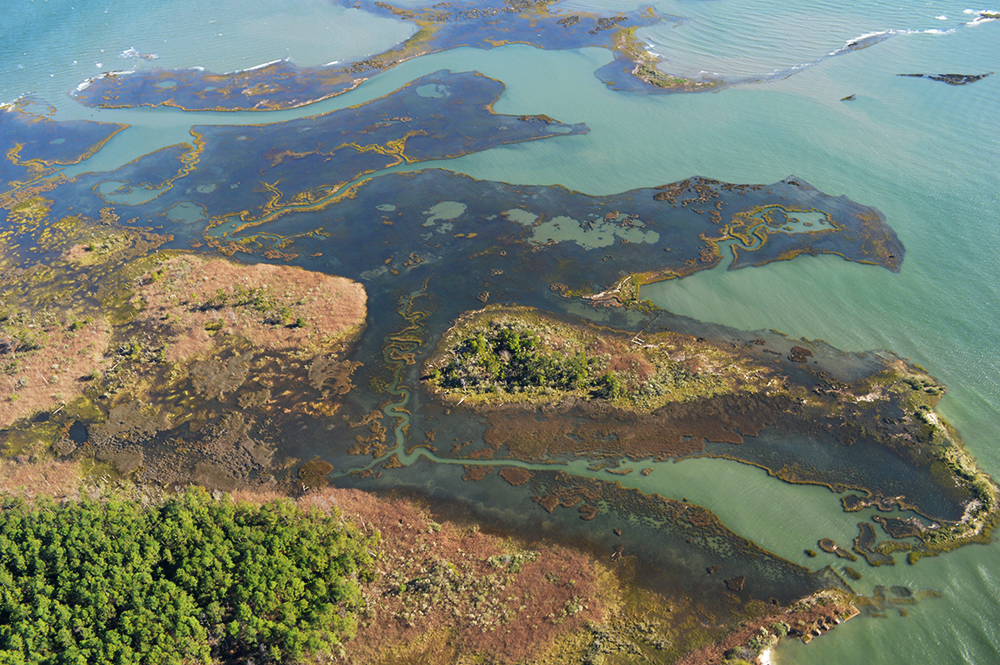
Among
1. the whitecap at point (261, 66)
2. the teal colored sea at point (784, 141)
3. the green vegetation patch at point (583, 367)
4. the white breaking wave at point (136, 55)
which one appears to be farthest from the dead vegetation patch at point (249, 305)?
the white breaking wave at point (136, 55)

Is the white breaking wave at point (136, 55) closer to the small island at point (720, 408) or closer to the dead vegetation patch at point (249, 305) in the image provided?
the dead vegetation patch at point (249, 305)

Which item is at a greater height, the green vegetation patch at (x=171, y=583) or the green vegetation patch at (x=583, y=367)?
the green vegetation patch at (x=583, y=367)

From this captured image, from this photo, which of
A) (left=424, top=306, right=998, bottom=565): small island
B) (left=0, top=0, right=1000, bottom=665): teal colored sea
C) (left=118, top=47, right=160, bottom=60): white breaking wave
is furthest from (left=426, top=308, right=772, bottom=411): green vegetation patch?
(left=118, top=47, right=160, bottom=60): white breaking wave

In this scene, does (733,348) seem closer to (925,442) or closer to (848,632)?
(925,442)

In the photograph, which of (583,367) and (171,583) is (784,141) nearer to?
(583,367)

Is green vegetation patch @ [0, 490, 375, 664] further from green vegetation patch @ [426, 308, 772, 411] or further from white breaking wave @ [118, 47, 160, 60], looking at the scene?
white breaking wave @ [118, 47, 160, 60]

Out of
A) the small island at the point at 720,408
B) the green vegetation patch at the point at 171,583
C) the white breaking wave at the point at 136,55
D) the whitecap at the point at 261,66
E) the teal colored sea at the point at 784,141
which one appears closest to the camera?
the green vegetation patch at the point at 171,583

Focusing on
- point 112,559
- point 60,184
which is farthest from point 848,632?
point 60,184
